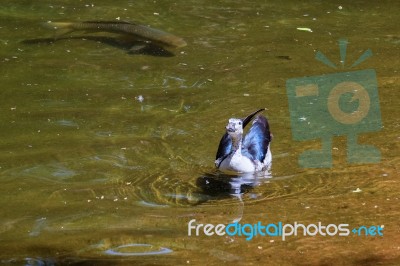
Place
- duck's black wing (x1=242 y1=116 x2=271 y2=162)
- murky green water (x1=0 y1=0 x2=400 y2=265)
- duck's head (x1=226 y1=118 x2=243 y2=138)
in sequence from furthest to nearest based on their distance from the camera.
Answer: duck's black wing (x1=242 y1=116 x2=271 y2=162) → duck's head (x1=226 y1=118 x2=243 y2=138) → murky green water (x1=0 y1=0 x2=400 y2=265)

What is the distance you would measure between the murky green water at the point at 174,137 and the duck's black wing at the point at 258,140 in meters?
0.20

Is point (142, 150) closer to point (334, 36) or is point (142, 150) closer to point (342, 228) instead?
point (342, 228)

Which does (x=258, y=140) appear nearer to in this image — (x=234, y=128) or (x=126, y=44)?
(x=234, y=128)

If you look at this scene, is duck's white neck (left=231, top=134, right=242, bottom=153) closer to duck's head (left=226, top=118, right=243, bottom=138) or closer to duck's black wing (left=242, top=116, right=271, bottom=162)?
duck's head (left=226, top=118, right=243, bottom=138)
